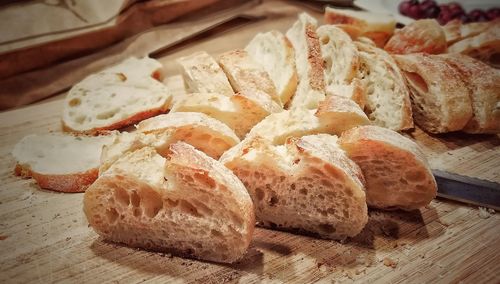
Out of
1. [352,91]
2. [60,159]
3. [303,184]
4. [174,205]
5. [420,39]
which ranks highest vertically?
[420,39]

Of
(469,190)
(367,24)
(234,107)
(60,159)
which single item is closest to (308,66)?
(234,107)

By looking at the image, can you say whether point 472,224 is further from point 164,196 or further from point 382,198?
point 164,196

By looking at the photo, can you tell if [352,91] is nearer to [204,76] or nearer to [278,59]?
[278,59]

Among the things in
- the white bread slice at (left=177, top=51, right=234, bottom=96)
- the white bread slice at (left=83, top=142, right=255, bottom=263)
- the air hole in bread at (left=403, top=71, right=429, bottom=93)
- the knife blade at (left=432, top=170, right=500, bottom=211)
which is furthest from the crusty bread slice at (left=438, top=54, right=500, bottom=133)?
the white bread slice at (left=83, top=142, right=255, bottom=263)

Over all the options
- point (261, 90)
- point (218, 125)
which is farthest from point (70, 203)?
point (261, 90)

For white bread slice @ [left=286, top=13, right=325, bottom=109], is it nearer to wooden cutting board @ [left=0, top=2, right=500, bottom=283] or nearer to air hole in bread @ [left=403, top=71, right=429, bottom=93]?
air hole in bread @ [left=403, top=71, right=429, bottom=93]
